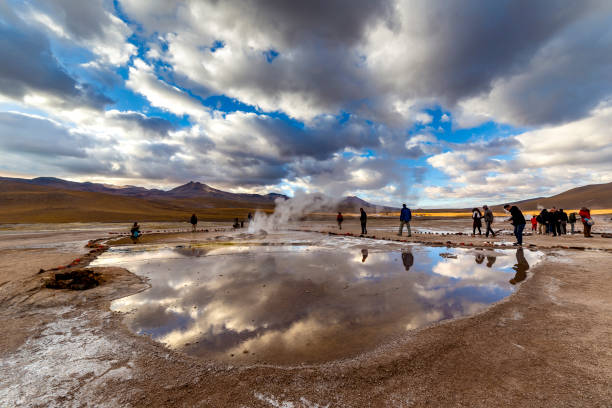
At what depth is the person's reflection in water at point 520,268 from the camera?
858cm

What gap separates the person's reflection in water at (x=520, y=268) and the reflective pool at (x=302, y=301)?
0.12 feet

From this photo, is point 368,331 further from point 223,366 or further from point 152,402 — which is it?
point 152,402

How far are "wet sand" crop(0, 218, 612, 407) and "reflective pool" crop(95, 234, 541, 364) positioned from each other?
0.43 meters

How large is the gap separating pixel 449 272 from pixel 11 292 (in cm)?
1422

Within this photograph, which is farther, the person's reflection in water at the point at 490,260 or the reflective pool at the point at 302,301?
the person's reflection in water at the point at 490,260

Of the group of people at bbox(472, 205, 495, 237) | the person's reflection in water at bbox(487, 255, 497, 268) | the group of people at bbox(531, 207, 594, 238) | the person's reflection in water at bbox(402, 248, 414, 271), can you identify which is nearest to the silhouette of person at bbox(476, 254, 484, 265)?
the person's reflection in water at bbox(487, 255, 497, 268)

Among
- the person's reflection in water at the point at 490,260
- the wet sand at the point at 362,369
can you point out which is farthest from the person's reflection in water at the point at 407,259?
the wet sand at the point at 362,369

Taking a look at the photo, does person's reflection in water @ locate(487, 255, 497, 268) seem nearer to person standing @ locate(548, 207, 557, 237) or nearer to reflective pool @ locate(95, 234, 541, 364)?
reflective pool @ locate(95, 234, 541, 364)

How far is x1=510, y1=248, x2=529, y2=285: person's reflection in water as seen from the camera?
8577 millimetres

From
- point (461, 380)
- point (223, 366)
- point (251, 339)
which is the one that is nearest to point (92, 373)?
point (223, 366)

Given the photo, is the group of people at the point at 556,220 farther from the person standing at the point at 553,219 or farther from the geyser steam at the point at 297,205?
the geyser steam at the point at 297,205

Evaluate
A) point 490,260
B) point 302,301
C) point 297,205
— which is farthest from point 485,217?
point 297,205

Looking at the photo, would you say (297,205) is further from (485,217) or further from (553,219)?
(553,219)

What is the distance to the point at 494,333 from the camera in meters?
4.78
